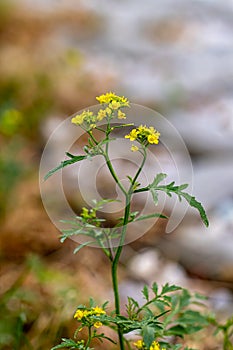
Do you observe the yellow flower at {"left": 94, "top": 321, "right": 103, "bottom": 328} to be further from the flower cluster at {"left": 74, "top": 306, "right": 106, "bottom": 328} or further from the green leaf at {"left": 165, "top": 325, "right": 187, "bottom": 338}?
the green leaf at {"left": 165, "top": 325, "right": 187, "bottom": 338}

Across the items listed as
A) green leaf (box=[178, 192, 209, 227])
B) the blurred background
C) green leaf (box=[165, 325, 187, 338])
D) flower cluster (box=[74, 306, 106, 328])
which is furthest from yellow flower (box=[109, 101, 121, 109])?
the blurred background

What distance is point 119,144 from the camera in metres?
2.94

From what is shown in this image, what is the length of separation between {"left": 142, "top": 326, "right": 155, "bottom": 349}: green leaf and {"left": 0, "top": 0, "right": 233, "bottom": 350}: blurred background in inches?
21.7

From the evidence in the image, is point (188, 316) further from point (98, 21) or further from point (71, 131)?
point (98, 21)

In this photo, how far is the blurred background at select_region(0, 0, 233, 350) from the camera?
1.92 meters

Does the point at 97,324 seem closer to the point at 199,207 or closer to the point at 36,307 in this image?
the point at 199,207

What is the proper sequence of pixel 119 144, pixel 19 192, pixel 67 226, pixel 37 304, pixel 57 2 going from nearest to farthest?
pixel 37 304 → pixel 67 226 → pixel 19 192 → pixel 119 144 → pixel 57 2

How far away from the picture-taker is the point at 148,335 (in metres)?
0.86

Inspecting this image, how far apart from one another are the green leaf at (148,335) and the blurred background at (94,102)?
552mm

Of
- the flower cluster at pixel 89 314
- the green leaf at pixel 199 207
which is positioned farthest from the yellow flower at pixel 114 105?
the flower cluster at pixel 89 314

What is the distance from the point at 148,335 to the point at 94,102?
277 centimetres

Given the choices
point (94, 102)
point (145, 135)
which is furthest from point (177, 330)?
point (94, 102)

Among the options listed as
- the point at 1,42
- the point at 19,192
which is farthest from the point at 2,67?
the point at 19,192

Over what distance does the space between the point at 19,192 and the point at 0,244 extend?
0.36 metres
